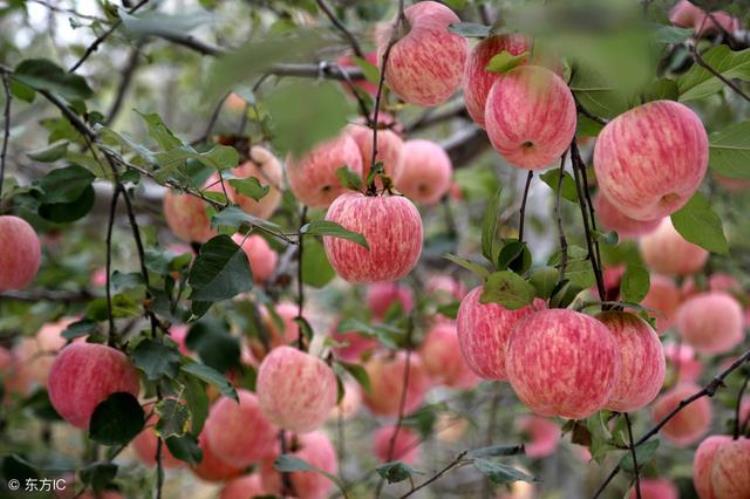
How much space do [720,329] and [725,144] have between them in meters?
0.81

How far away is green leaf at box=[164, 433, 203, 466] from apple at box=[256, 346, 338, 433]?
0.31ft

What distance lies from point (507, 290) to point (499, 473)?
0.75 feet

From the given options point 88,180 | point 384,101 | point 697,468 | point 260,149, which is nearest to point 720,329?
point 697,468

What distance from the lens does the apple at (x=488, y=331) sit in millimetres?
692

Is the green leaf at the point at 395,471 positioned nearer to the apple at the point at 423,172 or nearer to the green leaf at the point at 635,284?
the green leaf at the point at 635,284

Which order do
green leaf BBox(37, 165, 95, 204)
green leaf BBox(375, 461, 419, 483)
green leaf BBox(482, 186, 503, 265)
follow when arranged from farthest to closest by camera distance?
green leaf BBox(37, 165, 95, 204) < green leaf BBox(375, 461, 419, 483) < green leaf BBox(482, 186, 503, 265)

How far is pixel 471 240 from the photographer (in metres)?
2.15

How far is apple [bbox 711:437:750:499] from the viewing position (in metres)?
0.86

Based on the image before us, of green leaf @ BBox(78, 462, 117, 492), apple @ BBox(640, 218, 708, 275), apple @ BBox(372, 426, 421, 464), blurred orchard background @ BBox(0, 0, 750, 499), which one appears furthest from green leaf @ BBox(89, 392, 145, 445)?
apple @ BBox(640, 218, 708, 275)

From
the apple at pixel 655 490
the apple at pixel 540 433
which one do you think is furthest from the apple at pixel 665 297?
the apple at pixel 540 433

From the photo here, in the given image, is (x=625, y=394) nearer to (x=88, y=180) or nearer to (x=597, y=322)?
(x=597, y=322)

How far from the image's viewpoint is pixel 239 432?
3.79ft

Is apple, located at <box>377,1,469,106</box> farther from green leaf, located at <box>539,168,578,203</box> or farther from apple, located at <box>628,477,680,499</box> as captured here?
apple, located at <box>628,477,680,499</box>

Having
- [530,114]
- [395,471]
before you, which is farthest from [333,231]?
[395,471]
